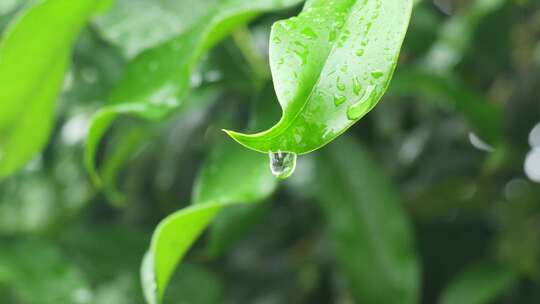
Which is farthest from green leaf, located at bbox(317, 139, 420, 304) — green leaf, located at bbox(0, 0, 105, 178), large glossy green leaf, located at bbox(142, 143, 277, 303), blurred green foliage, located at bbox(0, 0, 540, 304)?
green leaf, located at bbox(0, 0, 105, 178)

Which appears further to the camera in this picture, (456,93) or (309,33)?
(456,93)

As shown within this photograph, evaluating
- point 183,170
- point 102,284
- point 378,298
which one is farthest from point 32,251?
point 378,298

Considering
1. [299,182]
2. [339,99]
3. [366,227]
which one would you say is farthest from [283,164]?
[299,182]

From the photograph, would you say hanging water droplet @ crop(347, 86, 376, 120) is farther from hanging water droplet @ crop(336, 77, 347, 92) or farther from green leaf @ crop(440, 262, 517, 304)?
green leaf @ crop(440, 262, 517, 304)

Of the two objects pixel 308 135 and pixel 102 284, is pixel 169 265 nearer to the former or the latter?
pixel 308 135

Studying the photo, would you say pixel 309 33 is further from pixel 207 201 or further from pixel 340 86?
pixel 207 201

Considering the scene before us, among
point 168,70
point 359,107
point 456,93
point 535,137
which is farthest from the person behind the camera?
point 535,137

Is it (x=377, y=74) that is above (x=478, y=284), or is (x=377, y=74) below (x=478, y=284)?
above

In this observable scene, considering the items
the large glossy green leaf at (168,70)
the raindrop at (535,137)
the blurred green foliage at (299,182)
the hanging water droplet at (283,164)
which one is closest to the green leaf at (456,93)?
the blurred green foliage at (299,182)
